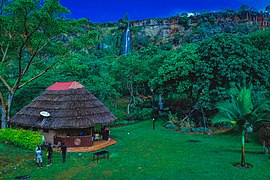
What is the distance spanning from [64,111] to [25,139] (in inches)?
146

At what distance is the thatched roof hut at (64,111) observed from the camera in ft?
65.4

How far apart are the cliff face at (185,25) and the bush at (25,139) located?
3082 inches

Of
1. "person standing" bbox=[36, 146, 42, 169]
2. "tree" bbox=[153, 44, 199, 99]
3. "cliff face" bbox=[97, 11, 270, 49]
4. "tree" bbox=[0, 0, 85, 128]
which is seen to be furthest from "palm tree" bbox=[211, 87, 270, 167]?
"cliff face" bbox=[97, 11, 270, 49]

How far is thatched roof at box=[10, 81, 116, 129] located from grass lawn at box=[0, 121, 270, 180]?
7.81 ft

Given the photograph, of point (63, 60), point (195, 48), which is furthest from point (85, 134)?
point (195, 48)

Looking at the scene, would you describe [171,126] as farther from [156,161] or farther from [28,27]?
[28,27]

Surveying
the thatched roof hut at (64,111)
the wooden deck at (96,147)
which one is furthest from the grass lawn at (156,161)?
the thatched roof hut at (64,111)

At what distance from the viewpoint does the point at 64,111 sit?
20.6m

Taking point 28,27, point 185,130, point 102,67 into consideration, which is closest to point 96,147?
point 185,130

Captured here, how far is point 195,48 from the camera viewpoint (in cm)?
3094

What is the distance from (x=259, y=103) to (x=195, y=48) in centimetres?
1686

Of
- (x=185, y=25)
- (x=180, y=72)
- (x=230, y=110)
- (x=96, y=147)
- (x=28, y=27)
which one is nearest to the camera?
(x=230, y=110)

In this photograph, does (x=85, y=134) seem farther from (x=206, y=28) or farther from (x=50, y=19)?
(x=206, y=28)

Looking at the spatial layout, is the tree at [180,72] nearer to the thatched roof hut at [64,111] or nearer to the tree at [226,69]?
the tree at [226,69]
